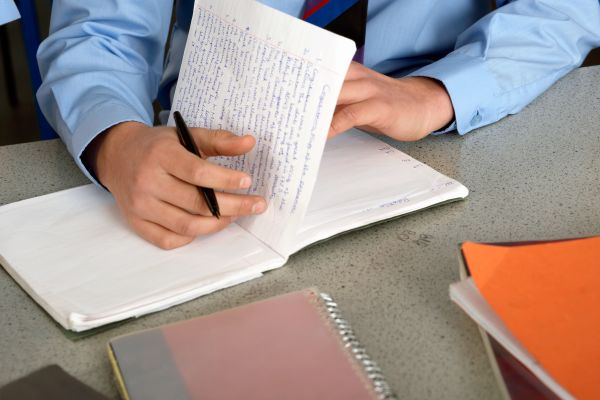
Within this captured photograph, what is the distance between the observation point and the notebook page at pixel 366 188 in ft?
2.75

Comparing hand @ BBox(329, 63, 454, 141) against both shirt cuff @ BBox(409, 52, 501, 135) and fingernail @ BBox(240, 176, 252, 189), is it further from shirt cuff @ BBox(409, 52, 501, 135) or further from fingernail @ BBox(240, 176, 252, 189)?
fingernail @ BBox(240, 176, 252, 189)

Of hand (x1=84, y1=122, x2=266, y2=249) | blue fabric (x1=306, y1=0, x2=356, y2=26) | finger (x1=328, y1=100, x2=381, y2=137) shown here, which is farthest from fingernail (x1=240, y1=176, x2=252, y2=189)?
blue fabric (x1=306, y1=0, x2=356, y2=26)

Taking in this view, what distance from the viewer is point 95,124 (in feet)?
3.19

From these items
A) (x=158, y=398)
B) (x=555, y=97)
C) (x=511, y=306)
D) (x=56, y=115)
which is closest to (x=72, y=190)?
(x=56, y=115)

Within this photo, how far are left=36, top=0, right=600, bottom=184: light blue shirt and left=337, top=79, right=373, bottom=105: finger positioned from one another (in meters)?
0.18

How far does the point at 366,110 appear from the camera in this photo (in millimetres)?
930

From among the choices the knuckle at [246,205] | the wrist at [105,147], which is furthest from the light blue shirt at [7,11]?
the knuckle at [246,205]

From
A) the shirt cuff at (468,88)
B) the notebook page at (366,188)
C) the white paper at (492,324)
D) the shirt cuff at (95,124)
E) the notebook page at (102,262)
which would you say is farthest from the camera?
the shirt cuff at (468,88)

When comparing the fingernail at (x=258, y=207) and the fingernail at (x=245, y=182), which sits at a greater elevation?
the fingernail at (x=245, y=182)

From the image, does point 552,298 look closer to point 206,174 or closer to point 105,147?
point 206,174

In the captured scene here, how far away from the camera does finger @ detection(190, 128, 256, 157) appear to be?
31.8 inches

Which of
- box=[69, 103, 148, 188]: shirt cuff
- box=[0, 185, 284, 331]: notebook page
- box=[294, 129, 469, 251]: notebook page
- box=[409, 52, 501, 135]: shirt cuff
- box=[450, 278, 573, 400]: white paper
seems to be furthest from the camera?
box=[409, 52, 501, 135]: shirt cuff

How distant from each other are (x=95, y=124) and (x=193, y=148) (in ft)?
0.63

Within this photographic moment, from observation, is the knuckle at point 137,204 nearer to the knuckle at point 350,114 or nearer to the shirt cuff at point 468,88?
the knuckle at point 350,114
